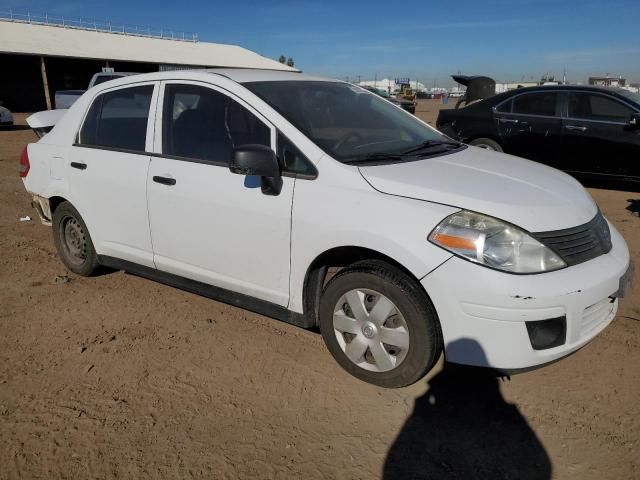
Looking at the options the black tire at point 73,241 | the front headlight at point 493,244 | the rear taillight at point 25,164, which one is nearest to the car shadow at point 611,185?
the front headlight at point 493,244

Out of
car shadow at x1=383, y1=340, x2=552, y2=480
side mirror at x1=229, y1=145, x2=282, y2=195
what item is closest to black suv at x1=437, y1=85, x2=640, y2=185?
car shadow at x1=383, y1=340, x2=552, y2=480

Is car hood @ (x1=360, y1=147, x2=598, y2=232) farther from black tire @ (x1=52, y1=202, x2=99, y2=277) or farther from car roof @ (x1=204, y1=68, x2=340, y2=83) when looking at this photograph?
black tire @ (x1=52, y1=202, x2=99, y2=277)

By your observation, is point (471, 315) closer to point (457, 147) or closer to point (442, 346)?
point (442, 346)

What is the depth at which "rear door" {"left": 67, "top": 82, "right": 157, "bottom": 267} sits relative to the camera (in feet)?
12.5

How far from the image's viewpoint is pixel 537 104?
26.6 feet

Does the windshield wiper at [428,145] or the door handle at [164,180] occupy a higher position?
the windshield wiper at [428,145]

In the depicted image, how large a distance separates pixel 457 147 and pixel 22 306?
353cm

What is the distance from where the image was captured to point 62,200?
458cm

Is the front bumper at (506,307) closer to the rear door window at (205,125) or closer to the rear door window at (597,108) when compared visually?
the rear door window at (205,125)

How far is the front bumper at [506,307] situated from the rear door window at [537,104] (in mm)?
5999

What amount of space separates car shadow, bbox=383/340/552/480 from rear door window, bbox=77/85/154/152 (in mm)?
2606

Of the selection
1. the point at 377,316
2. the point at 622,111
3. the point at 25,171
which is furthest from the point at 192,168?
the point at 622,111

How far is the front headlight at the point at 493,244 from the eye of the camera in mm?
2531

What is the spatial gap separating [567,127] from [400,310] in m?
6.20
